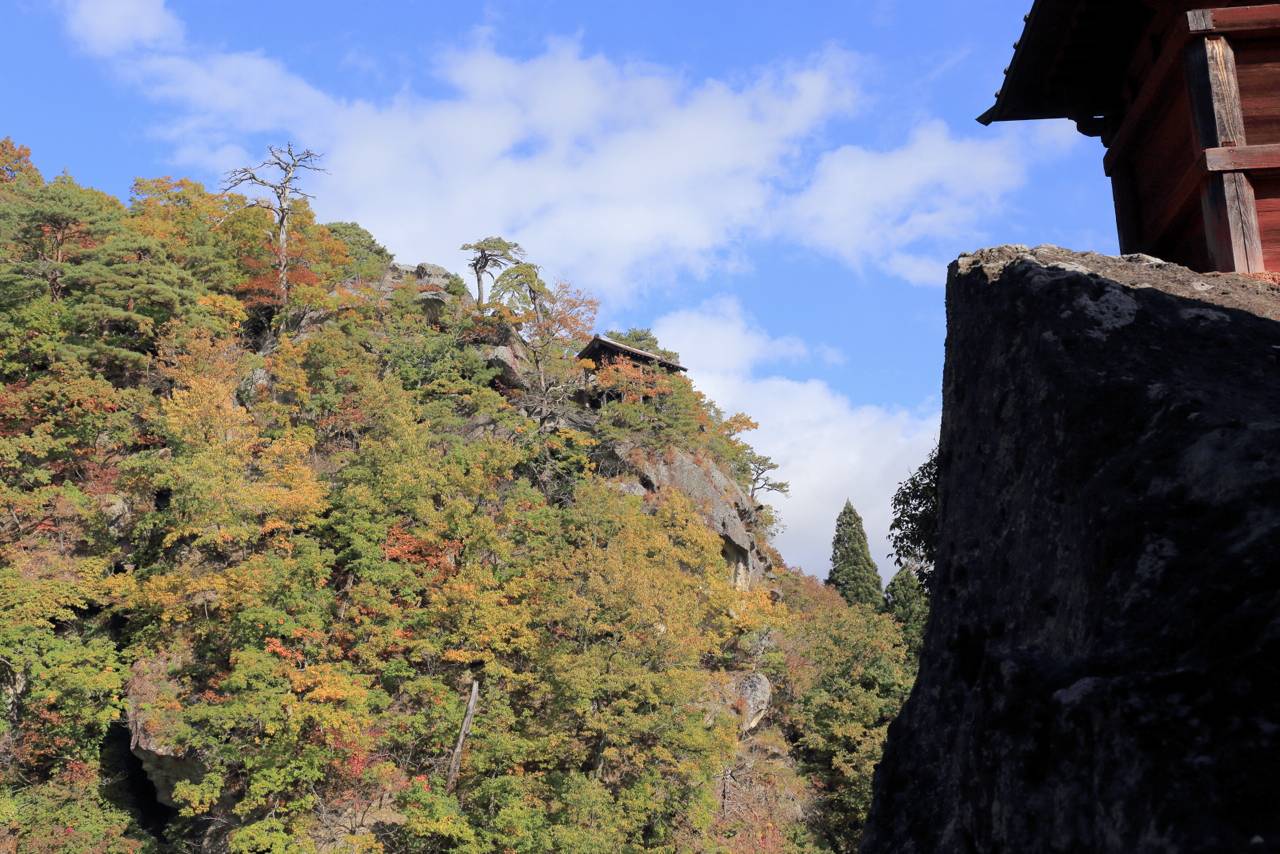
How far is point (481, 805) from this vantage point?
2128 cm

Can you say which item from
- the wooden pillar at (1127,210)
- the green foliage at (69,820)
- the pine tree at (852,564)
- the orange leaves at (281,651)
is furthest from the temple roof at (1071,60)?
the pine tree at (852,564)

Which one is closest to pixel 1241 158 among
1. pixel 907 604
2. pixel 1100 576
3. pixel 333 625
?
pixel 1100 576

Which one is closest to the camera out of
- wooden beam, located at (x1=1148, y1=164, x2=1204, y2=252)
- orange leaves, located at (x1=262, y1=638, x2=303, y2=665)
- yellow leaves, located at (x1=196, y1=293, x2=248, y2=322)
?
wooden beam, located at (x1=1148, y1=164, x2=1204, y2=252)

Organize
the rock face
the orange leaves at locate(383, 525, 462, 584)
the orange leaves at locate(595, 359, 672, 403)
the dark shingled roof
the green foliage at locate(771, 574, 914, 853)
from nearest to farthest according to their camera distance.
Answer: the rock face → the orange leaves at locate(383, 525, 462, 584) → the green foliage at locate(771, 574, 914, 853) → the orange leaves at locate(595, 359, 672, 403) → the dark shingled roof

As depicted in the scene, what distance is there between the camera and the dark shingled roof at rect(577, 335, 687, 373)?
40.2m

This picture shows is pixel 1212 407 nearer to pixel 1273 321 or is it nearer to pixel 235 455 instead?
pixel 1273 321

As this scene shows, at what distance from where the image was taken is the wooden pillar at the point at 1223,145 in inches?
252

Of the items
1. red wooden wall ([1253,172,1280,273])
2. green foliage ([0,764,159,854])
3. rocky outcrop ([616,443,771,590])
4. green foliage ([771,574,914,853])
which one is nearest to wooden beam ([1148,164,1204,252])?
red wooden wall ([1253,172,1280,273])

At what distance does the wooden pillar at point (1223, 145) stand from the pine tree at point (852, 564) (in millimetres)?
40833

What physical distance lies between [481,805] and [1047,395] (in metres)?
20.0

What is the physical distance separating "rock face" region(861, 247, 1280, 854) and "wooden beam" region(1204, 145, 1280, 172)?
103 centimetres

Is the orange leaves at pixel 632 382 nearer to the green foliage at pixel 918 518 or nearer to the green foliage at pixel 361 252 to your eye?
the green foliage at pixel 361 252

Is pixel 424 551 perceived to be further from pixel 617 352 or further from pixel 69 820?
pixel 617 352

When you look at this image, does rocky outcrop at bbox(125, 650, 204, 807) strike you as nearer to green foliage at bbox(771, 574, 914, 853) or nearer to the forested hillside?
the forested hillside
